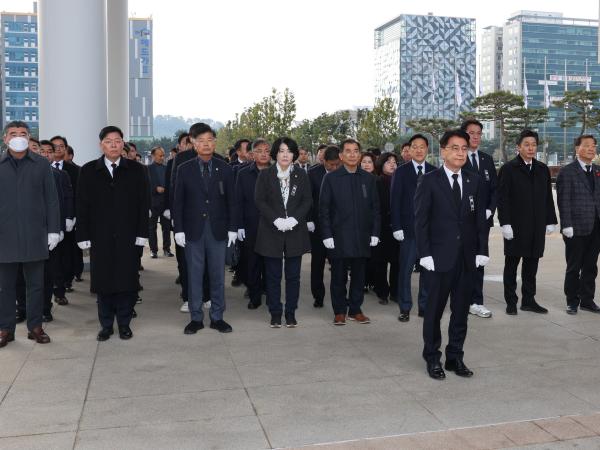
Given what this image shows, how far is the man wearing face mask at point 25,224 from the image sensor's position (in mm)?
6082

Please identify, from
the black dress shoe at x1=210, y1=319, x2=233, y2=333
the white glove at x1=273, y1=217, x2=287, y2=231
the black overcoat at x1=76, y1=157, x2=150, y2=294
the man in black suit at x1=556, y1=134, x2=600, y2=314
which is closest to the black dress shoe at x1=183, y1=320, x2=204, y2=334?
the black dress shoe at x1=210, y1=319, x2=233, y2=333

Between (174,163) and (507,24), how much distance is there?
561ft

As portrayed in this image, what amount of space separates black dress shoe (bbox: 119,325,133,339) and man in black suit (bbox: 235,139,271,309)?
5.85 ft

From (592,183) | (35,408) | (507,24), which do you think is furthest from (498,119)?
(507,24)

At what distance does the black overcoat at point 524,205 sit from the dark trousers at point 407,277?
105 cm

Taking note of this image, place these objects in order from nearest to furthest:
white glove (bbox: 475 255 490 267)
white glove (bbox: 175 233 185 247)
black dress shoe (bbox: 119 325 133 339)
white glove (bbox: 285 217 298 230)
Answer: white glove (bbox: 475 255 490 267) → black dress shoe (bbox: 119 325 133 339) → white glove (bbox: 175 233 185 247) → white glove (bbox: 285 217 298 230)

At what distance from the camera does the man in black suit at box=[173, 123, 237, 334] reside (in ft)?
22.0

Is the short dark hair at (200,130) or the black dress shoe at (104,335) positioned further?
the short dark hair at (200,130)

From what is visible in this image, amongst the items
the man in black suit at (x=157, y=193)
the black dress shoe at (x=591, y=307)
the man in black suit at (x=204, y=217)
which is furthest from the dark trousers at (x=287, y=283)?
the man in black suit at (x=157, y=193)

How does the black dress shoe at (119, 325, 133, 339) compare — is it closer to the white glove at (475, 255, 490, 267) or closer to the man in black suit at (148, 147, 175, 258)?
the white glove at (475, 255, 490, 267)

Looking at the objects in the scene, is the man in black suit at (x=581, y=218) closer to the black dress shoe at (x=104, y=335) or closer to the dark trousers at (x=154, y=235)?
the black dress shoe at (x=104, y=335)

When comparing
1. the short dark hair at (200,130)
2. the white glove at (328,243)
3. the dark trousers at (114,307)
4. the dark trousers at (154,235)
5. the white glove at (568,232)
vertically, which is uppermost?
the short dark hair at (200,130)

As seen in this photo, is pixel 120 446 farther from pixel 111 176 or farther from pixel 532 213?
pixel 532 213

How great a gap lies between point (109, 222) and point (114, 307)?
0.87m
